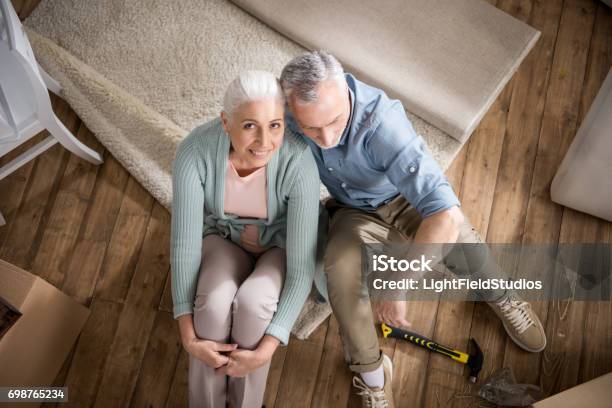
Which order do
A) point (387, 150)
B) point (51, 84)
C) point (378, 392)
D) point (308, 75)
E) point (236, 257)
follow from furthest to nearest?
point (51, 84)
point (378, 392)
point (236, 257)
point (387, 150)
point (308, 75)

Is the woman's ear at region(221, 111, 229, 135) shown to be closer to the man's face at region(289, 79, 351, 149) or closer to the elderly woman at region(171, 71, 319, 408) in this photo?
the elderly woman at region(171, 71, 319, 408)

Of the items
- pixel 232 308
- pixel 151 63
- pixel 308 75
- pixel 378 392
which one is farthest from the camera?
pixel 151 63

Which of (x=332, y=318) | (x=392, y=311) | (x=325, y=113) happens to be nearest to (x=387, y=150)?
(x=325, y=113)

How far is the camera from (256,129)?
122 centimetres

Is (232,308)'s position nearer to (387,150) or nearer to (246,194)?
(246,194)

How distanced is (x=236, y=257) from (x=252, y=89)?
1.77ft

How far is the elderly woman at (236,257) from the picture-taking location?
4.47 feet

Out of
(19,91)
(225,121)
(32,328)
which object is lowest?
(32,328)

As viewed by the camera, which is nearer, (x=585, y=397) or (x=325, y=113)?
(x=325, y=113)

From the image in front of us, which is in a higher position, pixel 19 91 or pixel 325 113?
pixel 325 113

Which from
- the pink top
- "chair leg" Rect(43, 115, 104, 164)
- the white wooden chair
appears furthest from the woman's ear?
"chair leg" Rect(43, 115, 104, 164)

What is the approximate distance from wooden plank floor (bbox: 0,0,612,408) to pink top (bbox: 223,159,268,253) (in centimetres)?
55

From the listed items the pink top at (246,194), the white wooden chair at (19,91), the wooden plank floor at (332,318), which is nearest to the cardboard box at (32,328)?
the wooden plank floor at (332,318)

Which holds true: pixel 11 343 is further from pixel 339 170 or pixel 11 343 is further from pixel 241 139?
pixel 339 170
